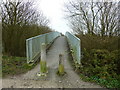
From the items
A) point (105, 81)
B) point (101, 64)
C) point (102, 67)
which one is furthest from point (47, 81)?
point (101, 64)

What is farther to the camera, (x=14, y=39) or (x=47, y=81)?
(x=14, y=39)

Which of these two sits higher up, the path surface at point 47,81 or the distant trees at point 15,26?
the distant trees at point 15,26

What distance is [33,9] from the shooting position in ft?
34.2

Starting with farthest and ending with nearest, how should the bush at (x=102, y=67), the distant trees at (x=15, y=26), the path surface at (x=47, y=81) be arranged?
the distant trees at (x=15, y=26) → the bush at (x=102, y=67) → the path surface at (x=47, y=81)

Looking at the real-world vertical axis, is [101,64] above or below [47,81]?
above

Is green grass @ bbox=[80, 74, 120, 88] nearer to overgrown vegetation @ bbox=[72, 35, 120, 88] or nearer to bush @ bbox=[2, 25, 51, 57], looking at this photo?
overgrown vegetation @ bbox=[72, 35, 120, 88]

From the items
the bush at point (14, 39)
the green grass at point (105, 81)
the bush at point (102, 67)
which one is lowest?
the green grass at point (105, 81)

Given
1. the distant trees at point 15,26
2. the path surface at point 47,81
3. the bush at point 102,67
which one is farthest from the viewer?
the distant trees at point 15,26

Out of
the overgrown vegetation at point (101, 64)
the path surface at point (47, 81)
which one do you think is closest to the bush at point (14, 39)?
the path surface at point (47, 81)

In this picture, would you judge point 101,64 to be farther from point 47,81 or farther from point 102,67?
point 47,81

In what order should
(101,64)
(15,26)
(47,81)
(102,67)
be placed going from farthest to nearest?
(15,26), (101,64), (102,67), (47,81)

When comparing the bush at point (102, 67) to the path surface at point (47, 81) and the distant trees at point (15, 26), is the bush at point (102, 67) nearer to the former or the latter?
the path surface at point (47, 81)

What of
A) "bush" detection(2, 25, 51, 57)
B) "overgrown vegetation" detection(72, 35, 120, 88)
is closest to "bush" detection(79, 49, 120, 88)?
"overgrown vegetation" detection(72, 35, 120, 88)

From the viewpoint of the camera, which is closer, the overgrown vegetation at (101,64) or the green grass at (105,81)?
the green grass at (105,81)
